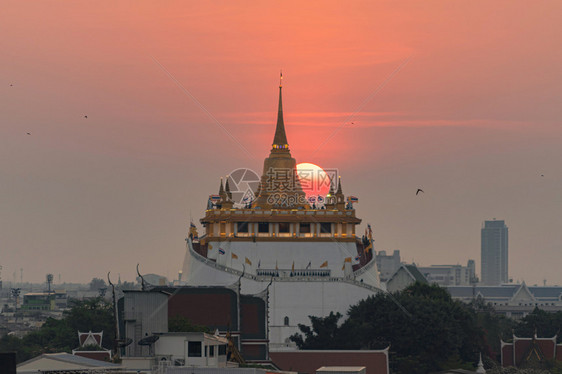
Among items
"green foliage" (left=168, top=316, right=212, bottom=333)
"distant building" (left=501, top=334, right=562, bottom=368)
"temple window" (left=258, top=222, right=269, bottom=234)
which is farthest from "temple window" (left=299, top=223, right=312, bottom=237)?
"green foliage" (left=168, top=316, right=212, bottom=333)

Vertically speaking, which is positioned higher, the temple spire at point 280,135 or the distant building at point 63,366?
the temple spire at point 280,135

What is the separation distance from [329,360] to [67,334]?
39.0m

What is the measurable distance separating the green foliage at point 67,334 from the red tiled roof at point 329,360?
25877 mm

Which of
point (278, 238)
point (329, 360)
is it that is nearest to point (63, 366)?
point (329, 360)

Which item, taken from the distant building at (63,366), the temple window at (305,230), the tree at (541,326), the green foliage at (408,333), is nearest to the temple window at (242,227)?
the temple window at (305,230)

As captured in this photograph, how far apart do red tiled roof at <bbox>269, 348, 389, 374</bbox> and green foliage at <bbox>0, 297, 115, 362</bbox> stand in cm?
2588

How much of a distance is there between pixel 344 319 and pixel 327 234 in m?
17.8

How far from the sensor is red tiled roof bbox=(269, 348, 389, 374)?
14512 cm

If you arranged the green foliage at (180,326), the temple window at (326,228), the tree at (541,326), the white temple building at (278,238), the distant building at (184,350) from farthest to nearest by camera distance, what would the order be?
the tree at (541,326)
the temple window at (326,228)
the white temple building at (278,238)
the green foliage at (180,326)
the distant building at (184,350)

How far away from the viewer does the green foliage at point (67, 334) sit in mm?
167500

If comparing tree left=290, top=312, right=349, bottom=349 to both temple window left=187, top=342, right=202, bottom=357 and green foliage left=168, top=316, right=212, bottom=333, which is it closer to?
green foliage left=168, top=316, right=212, bottom=333

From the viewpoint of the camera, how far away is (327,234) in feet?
615

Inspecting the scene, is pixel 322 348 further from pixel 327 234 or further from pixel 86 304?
pixel 86 304

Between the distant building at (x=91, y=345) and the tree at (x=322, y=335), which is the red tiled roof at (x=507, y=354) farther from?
the distant building at (x=91, y=345)
